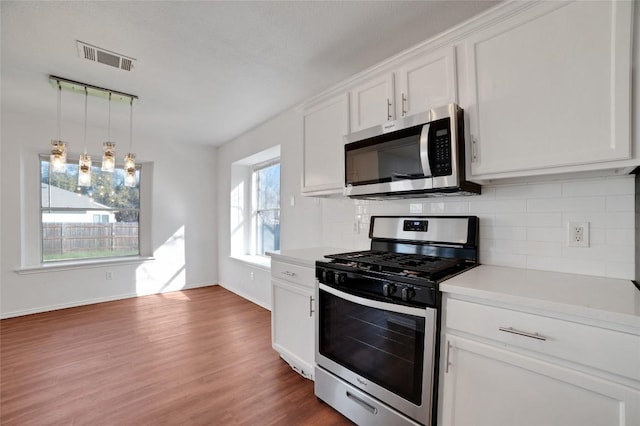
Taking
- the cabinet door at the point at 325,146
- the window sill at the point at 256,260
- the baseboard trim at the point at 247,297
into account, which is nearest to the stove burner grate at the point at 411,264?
the cabinet door at the point at 325,146

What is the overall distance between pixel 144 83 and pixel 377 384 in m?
3.08

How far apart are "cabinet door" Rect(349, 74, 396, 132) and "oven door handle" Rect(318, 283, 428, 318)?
114cm

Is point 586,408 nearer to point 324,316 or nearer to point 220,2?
point 324,316

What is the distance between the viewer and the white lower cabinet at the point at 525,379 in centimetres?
95

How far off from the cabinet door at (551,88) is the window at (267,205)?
3068 millimetres

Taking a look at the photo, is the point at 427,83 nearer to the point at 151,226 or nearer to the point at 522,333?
the point at 522,333

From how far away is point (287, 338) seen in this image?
7.41ft

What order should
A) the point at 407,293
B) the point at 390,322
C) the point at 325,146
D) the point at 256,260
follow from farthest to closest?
the point at 256,260
the point at 325,146
the point at 390,322
the point at 407,293

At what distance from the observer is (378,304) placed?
1494 mm

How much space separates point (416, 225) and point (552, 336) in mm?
1064

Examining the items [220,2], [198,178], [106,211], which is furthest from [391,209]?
[106,211]

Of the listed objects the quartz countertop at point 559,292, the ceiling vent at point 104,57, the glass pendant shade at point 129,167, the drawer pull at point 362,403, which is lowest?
the drawer pull at point 362,403

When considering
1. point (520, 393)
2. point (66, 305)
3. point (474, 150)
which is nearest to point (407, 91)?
point (474, 150)

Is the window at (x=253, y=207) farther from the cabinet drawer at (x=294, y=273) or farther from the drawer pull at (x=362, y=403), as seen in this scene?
the drawer pull at (x=362, y=403)
